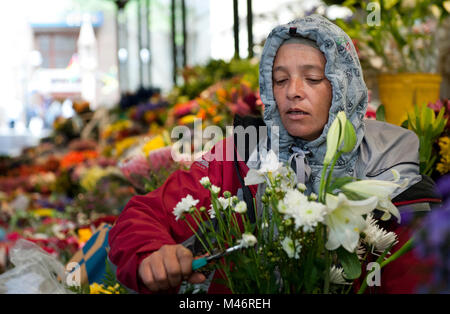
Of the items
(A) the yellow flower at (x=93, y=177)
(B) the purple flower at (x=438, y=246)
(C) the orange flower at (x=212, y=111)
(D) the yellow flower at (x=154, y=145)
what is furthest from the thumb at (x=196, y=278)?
(A) the yellow flower at (x=93, y=177)

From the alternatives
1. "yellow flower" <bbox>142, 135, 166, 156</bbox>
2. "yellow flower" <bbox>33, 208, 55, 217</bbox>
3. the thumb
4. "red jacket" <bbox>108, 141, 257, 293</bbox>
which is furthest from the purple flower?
"yellow flower" <bbox>33, 208, 55, 217</bbox>

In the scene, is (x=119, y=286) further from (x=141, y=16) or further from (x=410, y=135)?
(x=141, y=16)

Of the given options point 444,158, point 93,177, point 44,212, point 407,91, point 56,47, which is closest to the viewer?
point 444,158

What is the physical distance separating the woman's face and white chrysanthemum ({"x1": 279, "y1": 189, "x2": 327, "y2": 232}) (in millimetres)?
525

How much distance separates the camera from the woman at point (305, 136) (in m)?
1.10

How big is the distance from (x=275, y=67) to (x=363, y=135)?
0.89 feet

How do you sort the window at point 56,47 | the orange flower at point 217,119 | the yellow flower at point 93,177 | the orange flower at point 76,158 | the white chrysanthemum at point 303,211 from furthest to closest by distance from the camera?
the window at point 56,47, the orange flower at point 76,158, the yellow flower at point 93,177, the orange flower at point 217,119, the white chrysanthemum at point 303,211

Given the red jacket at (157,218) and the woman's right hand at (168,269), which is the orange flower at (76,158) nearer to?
the red jacket at (157,218)

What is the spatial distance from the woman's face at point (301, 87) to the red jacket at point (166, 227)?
0.17 m

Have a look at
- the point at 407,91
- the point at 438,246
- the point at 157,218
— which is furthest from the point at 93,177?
the point at 438,246

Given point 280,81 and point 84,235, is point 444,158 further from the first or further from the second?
point 84,235

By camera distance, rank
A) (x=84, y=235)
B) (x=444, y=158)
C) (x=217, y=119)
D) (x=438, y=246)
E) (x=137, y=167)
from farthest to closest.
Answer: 1. (x=217, y=119)
2. (x=84, y=235)
3. (x=137, y=167)
4. (x=444, y=158)
5. (x=438, y=246)

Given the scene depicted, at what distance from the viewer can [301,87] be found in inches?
44.1

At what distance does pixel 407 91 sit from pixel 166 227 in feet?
4.16
